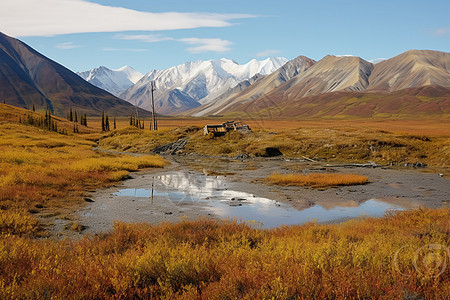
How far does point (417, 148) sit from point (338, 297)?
39.1 metres

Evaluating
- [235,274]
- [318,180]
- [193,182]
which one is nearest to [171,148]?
[193,182]

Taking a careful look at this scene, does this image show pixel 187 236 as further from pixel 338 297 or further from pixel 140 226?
pixel 338 297

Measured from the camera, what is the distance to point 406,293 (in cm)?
646

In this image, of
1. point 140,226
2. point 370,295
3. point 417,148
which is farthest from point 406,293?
point 417,148

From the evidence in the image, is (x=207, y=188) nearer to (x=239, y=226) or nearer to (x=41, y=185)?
(x=41, y=185)

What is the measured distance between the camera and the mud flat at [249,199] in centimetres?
1625

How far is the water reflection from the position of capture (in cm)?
1635

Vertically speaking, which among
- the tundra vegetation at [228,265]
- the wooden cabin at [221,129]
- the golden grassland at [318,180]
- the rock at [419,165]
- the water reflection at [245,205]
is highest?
the wooden cabin at [221,129]

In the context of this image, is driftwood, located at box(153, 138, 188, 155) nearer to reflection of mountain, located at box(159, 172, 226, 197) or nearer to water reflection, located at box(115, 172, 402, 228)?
reflection of mountain, located at box(159, 172, 226, 197)

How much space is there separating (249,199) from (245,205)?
1.66 metres

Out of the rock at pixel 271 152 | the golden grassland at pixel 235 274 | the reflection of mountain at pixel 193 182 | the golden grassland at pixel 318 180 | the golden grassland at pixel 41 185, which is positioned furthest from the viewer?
the rock at pixel 271 152

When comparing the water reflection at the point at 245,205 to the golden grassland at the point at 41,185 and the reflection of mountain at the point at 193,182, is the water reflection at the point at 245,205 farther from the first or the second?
the golden grassland at the point at 41,185

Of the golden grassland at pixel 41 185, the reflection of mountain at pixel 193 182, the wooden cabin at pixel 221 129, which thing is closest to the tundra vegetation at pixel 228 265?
the golden grassland at pixel 41 185

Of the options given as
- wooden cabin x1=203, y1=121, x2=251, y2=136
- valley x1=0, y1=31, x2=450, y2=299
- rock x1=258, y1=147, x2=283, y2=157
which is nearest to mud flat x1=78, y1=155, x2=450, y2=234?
valley x1=0, y1=31, x2=450, y2=299
